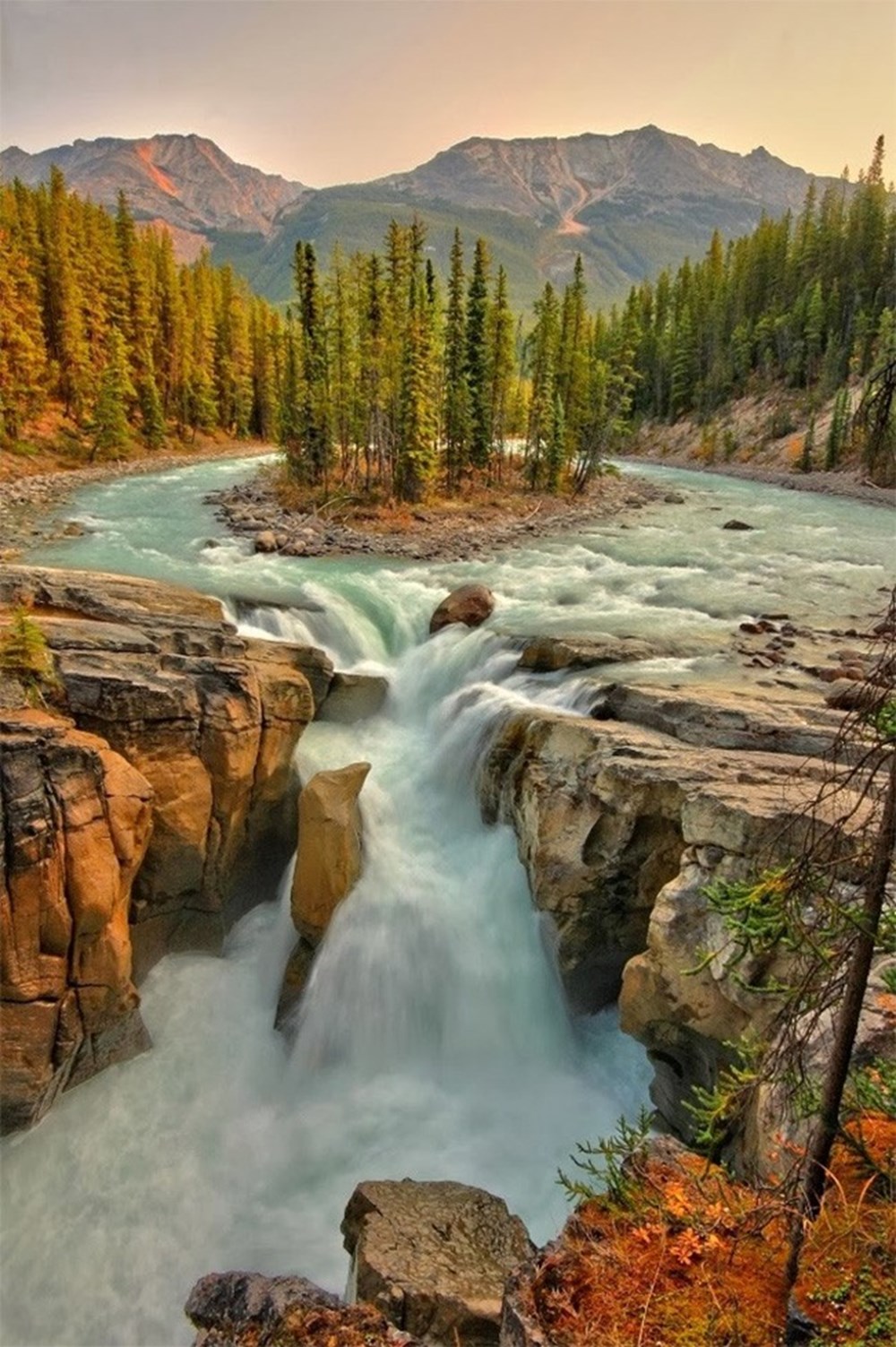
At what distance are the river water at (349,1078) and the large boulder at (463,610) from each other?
2557 millimetres

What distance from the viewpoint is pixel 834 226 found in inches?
3241

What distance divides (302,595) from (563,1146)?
17.5 meters

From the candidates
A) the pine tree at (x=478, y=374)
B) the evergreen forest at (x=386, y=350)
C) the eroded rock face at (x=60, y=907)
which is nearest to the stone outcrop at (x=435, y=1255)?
the eroded rock face at (x=60, y=907)

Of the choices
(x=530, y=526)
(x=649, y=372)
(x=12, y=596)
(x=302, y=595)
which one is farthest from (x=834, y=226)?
(x=12, y=596)

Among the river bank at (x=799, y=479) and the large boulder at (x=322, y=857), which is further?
the river bank at (x=799, y=479)

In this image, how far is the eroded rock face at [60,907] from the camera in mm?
10234

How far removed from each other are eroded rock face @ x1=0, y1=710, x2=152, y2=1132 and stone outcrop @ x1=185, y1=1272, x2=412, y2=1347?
5.37 meters

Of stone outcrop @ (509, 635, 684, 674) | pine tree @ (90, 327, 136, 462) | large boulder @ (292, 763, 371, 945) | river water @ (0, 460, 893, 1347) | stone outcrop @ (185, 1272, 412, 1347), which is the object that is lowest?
river water @ (0, 460, 893, 1347)

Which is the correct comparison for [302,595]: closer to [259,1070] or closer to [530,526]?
[259,1070]

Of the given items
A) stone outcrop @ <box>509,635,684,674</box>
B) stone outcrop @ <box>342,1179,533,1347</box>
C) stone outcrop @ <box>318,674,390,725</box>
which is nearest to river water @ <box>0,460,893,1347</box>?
stone outcrop @ <box>318,674,390,725</box>

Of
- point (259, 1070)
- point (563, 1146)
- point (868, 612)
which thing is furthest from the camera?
point (868, 612)

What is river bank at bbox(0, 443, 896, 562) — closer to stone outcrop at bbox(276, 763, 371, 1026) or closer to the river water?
the river water

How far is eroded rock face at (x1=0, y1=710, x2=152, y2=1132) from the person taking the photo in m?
10.2

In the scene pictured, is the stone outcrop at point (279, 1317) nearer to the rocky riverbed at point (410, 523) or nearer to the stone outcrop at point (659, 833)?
the stone outcrop at point (659, 833)
